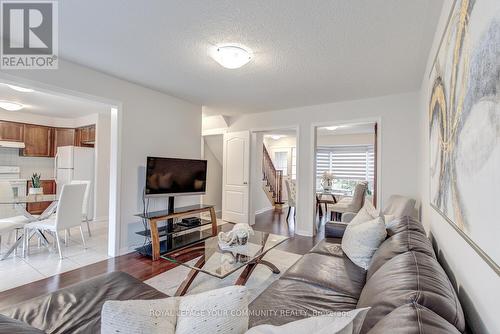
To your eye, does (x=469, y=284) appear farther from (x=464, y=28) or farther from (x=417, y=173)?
(x=417, y=173)

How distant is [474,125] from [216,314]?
3.74 feet

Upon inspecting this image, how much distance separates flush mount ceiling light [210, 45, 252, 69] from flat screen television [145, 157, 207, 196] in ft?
5.93

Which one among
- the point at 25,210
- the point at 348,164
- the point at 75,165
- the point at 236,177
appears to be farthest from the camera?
the point at 348,164

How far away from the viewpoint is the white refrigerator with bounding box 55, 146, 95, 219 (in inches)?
201

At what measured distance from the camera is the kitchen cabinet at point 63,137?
5797 mm

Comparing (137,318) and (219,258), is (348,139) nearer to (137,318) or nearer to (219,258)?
(219,258)

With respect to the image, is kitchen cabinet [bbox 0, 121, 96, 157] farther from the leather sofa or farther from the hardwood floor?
the leather sofa

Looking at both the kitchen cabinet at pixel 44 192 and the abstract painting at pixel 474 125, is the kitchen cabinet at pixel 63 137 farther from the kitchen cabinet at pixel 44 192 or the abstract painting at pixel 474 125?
the abstract painting at pixel 474 125

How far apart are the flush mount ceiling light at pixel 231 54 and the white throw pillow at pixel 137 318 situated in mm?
2210

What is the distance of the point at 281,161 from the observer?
8.91 m

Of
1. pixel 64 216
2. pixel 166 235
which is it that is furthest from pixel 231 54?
pixel 64 216

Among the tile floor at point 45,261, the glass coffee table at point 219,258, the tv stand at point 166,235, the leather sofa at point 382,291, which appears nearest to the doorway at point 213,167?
the tv stand at point 166,235

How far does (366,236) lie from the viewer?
6.41ft

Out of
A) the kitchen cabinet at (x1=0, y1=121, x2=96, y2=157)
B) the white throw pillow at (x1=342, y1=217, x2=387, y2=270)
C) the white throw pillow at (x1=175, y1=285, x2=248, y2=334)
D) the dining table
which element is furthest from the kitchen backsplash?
the white throw pillow at (x1=342, y1=217, x2=387, y2=270)
